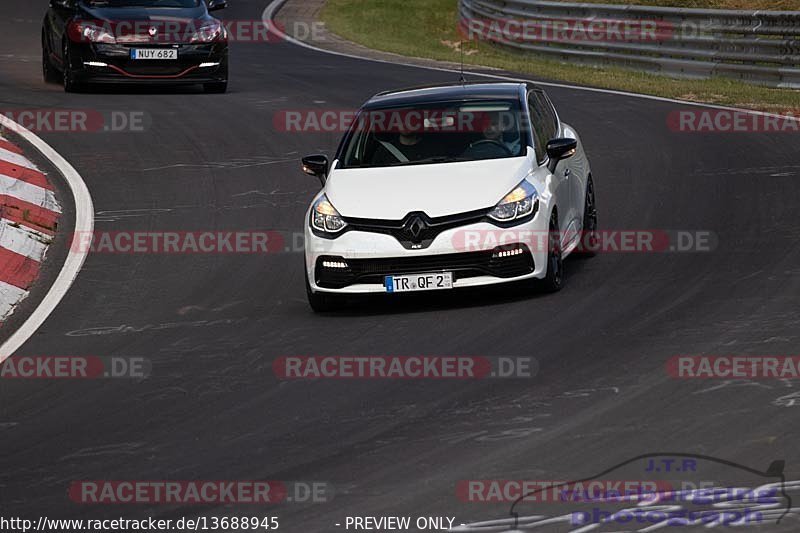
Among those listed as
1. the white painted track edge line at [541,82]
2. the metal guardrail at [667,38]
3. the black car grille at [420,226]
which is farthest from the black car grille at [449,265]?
the metal guardrail at [667,38]

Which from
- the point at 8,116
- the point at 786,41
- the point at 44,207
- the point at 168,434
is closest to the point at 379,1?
the point at 786,41

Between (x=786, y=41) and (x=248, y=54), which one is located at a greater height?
(x=786, y=41)

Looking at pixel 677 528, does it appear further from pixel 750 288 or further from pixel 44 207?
pixel 44 207

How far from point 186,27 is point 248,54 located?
306 inches

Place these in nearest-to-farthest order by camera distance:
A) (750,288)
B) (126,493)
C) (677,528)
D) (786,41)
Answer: (677,528)
(126,493)
(750,288)
(786,41)

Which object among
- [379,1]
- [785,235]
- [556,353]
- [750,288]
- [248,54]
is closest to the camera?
→ [556,353]

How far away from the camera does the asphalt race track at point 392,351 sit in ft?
23.6

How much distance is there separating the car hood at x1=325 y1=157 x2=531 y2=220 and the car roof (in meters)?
0.89

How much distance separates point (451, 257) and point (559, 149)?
1441mm

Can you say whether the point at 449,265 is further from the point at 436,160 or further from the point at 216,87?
the point at 216,87

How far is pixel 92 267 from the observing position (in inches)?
508

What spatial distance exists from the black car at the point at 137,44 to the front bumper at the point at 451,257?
1151 centimetres

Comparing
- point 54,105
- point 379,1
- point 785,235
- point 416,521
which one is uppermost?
point 416,521

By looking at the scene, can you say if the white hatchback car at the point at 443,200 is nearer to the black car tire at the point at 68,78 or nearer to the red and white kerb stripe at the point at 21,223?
the red and white kerb stripe at the point at 21,223
